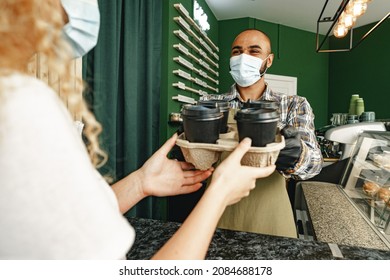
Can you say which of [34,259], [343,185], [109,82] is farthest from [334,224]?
Result: [109,82]

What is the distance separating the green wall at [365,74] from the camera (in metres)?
4.45

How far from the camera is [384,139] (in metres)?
1.58

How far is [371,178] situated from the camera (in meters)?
1.61

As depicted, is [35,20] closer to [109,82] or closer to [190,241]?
[190,241]

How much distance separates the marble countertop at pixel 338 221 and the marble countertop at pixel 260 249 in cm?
30

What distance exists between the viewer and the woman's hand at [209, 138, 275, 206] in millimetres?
564

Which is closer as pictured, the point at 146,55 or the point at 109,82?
the point at 109,82

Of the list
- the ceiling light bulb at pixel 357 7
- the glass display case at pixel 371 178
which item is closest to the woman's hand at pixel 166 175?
the glass display case at pixel 371 178

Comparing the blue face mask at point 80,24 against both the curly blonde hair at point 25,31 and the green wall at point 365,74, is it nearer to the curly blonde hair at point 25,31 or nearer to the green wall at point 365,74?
the curly blonde hair at point 25,31

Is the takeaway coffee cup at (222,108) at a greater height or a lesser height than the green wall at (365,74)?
lesser

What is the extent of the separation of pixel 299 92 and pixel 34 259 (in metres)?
5.39
